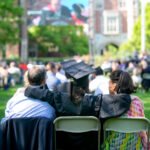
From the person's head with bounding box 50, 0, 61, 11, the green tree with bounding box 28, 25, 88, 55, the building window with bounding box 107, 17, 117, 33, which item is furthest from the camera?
the building window with bounding box 107, 17, 117, 33

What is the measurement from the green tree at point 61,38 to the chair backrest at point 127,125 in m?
44.7

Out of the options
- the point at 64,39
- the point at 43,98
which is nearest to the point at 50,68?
the point at 43,98

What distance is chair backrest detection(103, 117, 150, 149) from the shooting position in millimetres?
4371

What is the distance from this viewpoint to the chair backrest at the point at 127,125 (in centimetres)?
437

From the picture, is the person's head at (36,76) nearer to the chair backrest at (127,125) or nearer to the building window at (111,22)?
the chair backrest at (127,125)

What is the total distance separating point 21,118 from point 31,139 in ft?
0.94

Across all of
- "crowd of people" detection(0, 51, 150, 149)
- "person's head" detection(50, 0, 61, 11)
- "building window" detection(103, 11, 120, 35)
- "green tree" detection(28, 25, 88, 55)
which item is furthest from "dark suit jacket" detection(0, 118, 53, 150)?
"building window" detection(103, 11, 120, 35)

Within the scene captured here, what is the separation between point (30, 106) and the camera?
4680 mm

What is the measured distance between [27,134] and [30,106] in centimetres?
36

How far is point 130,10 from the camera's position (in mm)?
61531

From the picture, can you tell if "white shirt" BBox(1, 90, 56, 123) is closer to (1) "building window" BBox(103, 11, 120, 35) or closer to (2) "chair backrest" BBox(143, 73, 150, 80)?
(2) "chair backrest" BBox(143, 73, 150, 80)

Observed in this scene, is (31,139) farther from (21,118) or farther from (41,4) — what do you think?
(41,4)

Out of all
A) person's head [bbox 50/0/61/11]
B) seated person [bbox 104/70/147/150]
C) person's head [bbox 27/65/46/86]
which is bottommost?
seated person [bbox 104/70/147/150]

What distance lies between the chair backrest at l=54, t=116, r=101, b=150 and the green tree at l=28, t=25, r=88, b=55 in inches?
1759
